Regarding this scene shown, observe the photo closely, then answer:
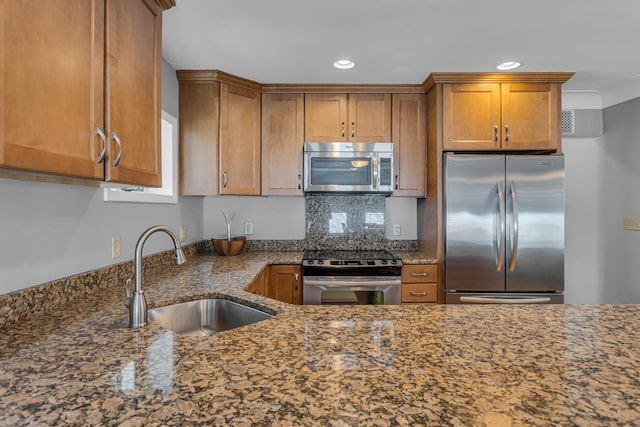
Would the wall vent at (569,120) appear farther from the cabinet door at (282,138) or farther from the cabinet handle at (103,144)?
the cabinet handle at (103,144)

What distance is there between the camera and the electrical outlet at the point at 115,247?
181 centimetres

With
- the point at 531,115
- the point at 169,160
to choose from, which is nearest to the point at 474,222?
the point at 531,115

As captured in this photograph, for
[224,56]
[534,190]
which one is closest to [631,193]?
[534,190]

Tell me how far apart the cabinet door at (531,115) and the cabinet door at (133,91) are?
8.31 ft

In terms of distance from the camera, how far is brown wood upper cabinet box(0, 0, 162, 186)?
820mm

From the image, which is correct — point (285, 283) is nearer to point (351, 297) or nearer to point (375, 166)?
point (351, 297)

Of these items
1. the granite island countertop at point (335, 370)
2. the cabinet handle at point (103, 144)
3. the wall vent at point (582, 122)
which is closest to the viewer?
the granite island countertop at point (335, 370)

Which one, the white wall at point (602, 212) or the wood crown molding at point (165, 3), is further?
the white wall at point (602, 212)

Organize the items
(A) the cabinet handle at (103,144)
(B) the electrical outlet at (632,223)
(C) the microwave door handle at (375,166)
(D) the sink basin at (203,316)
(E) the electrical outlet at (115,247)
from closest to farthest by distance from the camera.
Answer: (A) the cabinet handle at (103,144)
(D) the sink basin at (203,316)
(E) the electrical outlet at (115,247)
(C) the microwave door handle at (375,166)
(B) the electrical outlet at (632,223)

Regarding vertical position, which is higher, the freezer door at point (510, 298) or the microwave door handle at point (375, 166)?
the microwave door handle at point (375, 166)

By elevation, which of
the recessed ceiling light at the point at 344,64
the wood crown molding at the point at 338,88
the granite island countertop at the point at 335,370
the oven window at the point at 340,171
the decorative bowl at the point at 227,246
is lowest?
the granite island countertop at the point at 335,370

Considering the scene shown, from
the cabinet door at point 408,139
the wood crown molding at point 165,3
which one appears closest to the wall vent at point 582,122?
the cabinet door at point 408,139

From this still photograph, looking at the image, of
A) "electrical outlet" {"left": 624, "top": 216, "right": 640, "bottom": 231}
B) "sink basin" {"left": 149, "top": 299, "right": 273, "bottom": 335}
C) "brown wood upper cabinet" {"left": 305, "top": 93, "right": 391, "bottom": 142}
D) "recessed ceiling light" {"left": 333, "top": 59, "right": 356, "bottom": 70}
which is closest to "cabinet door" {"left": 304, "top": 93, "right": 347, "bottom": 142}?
"brown wood upper cabinet" {"left": 305, "top": 93, "right": 391, "bottom": 142}

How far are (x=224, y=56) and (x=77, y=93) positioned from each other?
161cm
